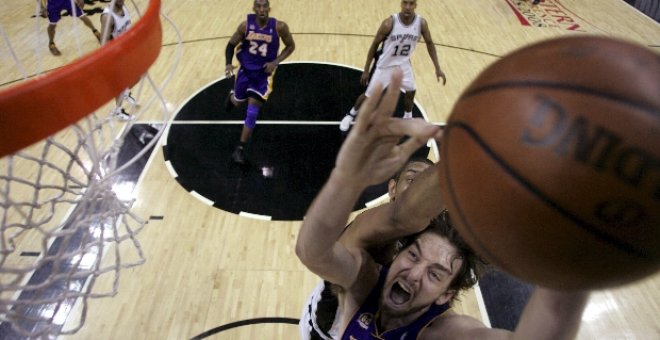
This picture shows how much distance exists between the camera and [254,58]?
447cm

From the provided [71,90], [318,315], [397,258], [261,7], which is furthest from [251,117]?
[71,90]

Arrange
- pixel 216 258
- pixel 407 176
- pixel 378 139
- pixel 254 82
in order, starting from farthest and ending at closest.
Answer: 1. pixel 254 82
2. pixel 216 258
3. pixel 407 176
4. pixel 378 139

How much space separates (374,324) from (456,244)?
16.5 inches

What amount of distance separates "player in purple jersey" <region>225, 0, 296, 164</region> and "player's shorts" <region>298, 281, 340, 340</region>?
2510mm

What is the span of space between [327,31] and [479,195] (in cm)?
682

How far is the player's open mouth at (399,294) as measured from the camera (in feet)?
5.48

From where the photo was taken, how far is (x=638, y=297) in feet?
11.2

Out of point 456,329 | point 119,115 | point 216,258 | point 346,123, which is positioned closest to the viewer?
point 456,329

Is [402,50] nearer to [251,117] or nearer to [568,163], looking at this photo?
[251,117]

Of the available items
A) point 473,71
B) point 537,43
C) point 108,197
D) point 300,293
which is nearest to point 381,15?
point 473,71

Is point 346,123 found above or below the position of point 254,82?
below

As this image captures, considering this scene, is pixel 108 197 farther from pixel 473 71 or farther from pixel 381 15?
pixel 381 15

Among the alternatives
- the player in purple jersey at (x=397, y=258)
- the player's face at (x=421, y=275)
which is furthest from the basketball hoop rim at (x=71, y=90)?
the player's face at (x=421, y=275)

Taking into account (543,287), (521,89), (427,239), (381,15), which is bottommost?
(381,15)
